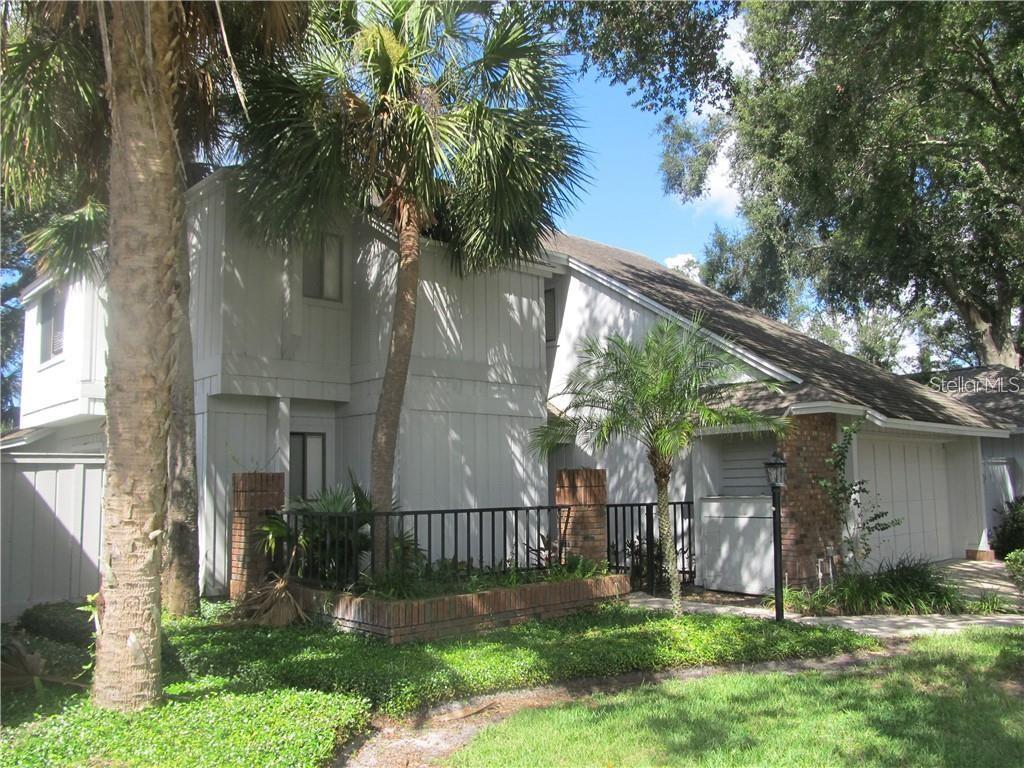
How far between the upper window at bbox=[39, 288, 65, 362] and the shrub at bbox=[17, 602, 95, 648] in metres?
7.03

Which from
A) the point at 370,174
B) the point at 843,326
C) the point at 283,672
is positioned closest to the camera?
the point at 283,672

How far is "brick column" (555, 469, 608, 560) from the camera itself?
10.0 metres

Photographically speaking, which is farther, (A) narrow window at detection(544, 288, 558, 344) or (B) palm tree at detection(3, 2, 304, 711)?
(A) narrow window at detection(544, 288, 558, 344)

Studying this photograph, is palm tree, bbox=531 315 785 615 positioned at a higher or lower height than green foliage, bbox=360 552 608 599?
higher

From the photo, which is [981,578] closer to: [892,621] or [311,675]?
[892,621]

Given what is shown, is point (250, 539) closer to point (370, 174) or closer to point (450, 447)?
point (450, 447)

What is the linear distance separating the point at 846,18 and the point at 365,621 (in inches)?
378

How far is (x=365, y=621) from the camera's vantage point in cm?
792

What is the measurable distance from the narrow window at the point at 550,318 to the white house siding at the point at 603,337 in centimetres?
11

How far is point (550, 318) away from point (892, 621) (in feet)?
26.8

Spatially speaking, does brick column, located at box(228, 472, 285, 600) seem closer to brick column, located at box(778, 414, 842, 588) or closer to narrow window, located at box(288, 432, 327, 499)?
narrow window, located at box(288, 432, 327, 499)

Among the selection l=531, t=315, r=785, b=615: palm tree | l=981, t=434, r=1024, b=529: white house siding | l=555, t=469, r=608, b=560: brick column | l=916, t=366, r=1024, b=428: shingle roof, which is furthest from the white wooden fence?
l=981, t=434, r=1024, b=529: white house siding

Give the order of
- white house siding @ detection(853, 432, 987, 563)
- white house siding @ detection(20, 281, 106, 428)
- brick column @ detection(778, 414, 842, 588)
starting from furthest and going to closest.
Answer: white house siding @ detection(853, 432, 987, 563) < white house siding @ detection(20, 281, 106, 428) < brick column @ detection(778, 414, 842, 588)

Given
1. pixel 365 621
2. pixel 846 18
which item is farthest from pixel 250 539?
pixel 846 18
